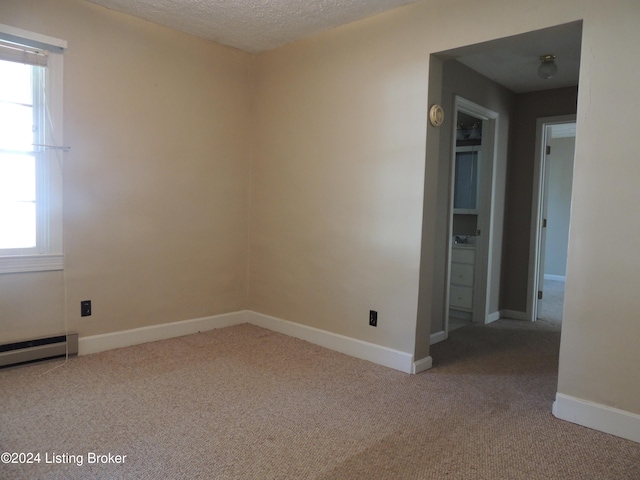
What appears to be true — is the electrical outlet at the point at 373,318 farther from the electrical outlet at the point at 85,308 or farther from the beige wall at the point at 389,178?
Result: the electrical outlet at the point at 85,308

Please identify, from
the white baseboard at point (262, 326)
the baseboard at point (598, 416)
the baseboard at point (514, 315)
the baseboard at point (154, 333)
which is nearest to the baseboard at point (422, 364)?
the white baseboard at point (262, 326)

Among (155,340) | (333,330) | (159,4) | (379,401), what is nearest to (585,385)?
(379,401)

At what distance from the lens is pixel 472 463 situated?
1991 mm

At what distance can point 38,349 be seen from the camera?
3.03 metres

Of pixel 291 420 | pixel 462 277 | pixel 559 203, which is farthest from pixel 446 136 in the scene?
pixel 559 203

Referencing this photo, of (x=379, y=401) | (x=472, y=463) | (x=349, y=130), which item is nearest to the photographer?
(x=472, y=463)

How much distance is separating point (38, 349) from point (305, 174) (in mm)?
2319

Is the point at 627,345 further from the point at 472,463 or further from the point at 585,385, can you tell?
the point at 472,463

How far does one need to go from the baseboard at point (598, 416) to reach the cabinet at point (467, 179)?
2.69m

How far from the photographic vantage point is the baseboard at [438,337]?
391 cm

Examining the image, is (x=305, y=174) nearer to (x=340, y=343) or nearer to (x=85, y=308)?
A: (x=340, y=343)

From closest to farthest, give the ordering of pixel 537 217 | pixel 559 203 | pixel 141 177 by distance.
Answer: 1. pixel 141 177
2. pixel 537 217
3. pixel 559 203

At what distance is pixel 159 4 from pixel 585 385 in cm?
357

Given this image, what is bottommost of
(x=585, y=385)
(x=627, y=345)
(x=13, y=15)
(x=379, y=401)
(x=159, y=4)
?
(x=379, y=401)
